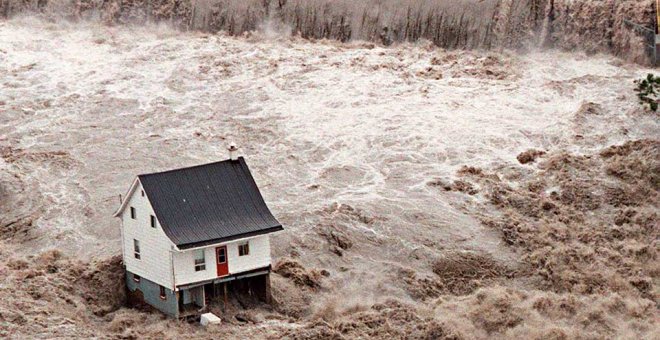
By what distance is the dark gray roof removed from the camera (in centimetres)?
5012

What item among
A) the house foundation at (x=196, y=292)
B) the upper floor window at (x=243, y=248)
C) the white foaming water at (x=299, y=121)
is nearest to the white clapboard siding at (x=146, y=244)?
the house foundation at (x=196, y=292)

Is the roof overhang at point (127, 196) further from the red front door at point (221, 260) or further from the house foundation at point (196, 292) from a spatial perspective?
the red front door at point (221, 260)

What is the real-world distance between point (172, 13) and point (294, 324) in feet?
86.0

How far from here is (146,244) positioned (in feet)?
167

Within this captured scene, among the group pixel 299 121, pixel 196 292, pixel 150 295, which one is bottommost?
pixel 150 295

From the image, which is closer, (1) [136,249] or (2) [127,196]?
(2) [127,196]

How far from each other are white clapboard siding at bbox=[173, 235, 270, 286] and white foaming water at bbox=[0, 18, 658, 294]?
113 inches

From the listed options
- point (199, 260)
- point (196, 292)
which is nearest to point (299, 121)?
point (196, 292)

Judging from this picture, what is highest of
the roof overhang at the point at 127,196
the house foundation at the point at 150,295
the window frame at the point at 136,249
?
the roof overhang at the point at 127,196

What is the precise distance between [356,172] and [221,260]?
33.2 ft

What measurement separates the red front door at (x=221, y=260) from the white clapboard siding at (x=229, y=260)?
9 centimetres

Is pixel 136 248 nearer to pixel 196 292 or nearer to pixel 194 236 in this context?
pixel 196 292

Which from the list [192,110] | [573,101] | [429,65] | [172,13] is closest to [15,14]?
[172,13]

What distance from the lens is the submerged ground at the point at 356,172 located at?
51188 millimetres
